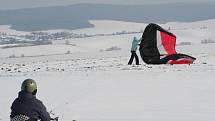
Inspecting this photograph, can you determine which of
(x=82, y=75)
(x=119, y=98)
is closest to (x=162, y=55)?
(x=82, y=75)

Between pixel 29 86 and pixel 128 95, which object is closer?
pixel 29 86

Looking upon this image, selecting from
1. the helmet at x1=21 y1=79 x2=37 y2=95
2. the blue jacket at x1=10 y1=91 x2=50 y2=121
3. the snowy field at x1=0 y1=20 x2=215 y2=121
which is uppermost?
the helmet at x1=21 y1=79 x2=37 y2=95

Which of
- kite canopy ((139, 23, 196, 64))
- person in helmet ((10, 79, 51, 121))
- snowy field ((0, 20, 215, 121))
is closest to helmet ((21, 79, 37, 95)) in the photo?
person in helmet ((10, 79, 51, 121))

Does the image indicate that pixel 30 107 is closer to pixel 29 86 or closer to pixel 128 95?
pixel 29 86

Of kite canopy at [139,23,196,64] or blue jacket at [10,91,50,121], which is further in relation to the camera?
kite canopy at [139,23,196,64]

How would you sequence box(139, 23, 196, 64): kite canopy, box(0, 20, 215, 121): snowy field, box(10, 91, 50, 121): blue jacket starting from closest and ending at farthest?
box(10, 91, 50, 121): blue jacket
box(0, 20, 215, 121): snowy field
box(139, 23, 196, 64): kite canopy

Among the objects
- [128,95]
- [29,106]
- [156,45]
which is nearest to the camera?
[29,106]

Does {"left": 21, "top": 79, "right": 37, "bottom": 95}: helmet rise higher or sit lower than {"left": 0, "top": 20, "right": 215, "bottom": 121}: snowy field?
higher

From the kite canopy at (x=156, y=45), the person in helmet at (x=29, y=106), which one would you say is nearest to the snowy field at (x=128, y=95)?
the kite canopy at (x=156, y=45)

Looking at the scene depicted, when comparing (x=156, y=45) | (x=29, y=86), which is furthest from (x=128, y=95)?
(x=156, y=45)

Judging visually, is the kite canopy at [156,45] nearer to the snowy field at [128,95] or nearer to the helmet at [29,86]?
the snowy field at [128,95]

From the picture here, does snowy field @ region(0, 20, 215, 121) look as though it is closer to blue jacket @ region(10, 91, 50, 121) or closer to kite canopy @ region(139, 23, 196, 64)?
kite canopy @ region(139, 23, 196, 64)

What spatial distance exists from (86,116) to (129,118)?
1246mm

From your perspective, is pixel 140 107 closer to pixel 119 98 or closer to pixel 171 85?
pixel 119 98
